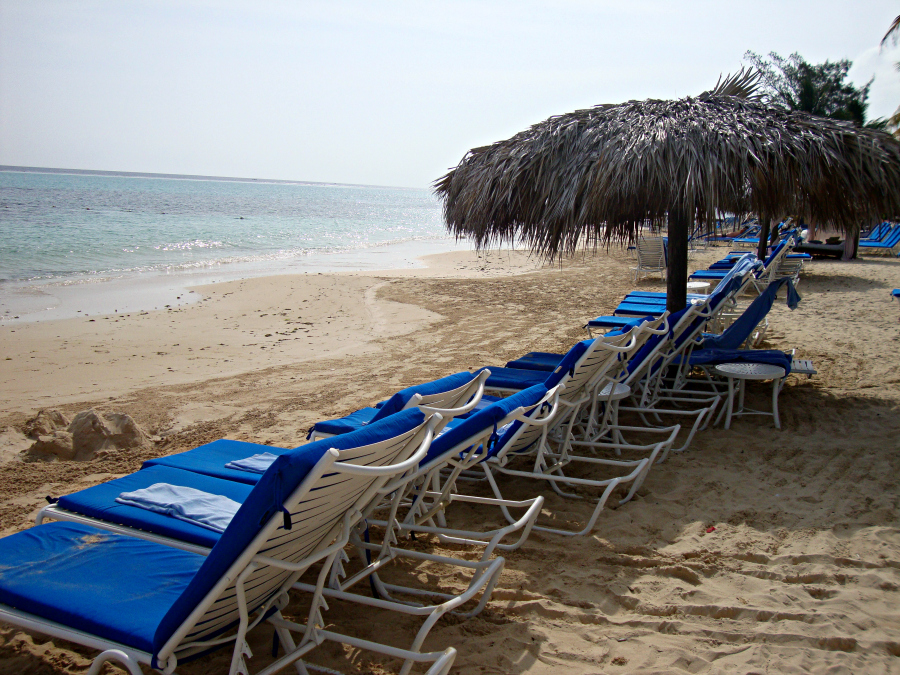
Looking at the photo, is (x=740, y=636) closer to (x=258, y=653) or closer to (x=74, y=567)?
(x=258, y=653)


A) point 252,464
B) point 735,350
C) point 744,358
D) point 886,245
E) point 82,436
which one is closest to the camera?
point 252,464

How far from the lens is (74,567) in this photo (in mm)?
1964

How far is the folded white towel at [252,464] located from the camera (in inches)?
112

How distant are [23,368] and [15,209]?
3267cm

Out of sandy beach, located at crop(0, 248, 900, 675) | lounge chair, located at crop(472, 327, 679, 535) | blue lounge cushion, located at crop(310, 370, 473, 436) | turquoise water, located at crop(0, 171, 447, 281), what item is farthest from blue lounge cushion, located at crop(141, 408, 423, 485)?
turquoise water, located at crop(0, 171, 447, 281)

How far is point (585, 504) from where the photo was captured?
3.23 m

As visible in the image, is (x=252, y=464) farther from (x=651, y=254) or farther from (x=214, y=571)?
(x=651, y=254)

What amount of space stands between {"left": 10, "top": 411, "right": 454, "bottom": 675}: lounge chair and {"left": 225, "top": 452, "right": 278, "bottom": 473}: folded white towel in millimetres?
671

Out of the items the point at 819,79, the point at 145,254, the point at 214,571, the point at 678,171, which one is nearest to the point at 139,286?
the point at 145,254

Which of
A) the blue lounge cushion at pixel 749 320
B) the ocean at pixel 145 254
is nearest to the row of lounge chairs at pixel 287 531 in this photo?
the blue lounge cushion at pixel 749 320

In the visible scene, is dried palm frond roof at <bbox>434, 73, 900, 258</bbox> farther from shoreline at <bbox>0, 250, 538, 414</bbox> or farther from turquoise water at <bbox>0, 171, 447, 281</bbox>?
turquoise water at <bbox>0, 171, 447, 281</bbox>

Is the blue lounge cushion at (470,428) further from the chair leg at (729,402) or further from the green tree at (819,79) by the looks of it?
the green tree at (819,79)

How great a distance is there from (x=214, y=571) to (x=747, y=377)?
3.73 metres

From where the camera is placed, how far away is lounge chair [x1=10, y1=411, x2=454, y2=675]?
4.91 feet
